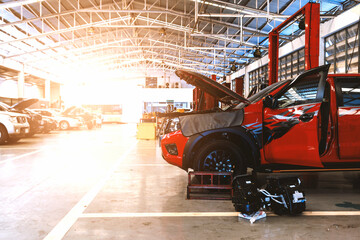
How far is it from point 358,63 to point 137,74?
30.6 meters

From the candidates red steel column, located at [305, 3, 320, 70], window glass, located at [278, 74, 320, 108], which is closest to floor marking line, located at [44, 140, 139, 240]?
window glass, located at [278, 74, 320, 108]

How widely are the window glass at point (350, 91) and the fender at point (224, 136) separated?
1.28 meters

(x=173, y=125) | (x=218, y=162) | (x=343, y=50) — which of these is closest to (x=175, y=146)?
(x=173, y=125)

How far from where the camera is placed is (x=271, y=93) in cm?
398

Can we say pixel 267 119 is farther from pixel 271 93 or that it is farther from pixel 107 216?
pixel 107 216

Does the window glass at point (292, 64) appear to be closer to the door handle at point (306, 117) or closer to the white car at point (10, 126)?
the door handle at point (306, 117)

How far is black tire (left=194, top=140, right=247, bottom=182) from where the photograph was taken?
12.9 feet

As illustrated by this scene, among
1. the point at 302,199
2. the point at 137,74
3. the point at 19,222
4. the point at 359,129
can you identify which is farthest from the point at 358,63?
the point at 137,74

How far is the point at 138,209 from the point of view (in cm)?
338

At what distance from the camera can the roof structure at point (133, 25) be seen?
14.0 meters

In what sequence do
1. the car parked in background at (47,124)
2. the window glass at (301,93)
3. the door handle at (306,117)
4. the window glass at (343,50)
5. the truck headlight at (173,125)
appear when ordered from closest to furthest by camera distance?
the door handle at (306,117), the window glass at (301,93), the truck headlight at (173,125), the window glass at (343,50), the car parked in background at (47,124)

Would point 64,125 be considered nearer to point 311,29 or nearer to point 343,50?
point 343,50

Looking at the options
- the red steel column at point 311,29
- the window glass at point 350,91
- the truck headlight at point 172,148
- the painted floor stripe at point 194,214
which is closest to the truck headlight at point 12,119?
the truck headlight at point 172,148

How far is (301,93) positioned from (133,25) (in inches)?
599
